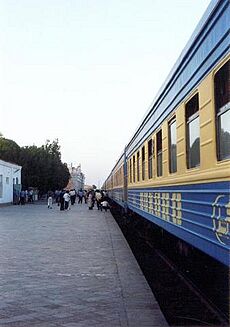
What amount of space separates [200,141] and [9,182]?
3940 cm

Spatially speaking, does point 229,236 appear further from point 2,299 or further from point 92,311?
point 2,299

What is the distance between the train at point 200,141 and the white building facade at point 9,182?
33.5 metres

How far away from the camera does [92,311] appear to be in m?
5.63

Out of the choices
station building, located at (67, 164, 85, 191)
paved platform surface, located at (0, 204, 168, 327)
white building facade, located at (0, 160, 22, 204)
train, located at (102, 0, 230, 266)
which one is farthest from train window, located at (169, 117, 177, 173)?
station building, located at (67, 164, 85, 191)

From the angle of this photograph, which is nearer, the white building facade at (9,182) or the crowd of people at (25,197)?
the white building facade at (9,182)

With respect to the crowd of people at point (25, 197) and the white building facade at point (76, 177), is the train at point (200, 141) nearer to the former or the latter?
the crowd of people at point (25, 197)

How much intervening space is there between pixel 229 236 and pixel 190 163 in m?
1.89

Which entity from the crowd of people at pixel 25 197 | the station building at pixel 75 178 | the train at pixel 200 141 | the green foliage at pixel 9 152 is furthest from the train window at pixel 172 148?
the station building at pixel 75 178

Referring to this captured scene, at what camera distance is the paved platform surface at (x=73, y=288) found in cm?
533

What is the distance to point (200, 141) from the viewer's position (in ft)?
17.2

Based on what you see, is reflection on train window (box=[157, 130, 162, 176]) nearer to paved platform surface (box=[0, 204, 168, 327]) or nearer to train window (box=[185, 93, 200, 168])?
paved platform surface (box=[0, 204, 168, 327])

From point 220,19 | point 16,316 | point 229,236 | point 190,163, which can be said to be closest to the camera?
point 229,236

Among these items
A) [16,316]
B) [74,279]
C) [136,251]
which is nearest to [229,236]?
[16,316]

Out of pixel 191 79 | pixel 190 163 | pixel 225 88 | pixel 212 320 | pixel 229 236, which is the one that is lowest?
pixel 212 320
